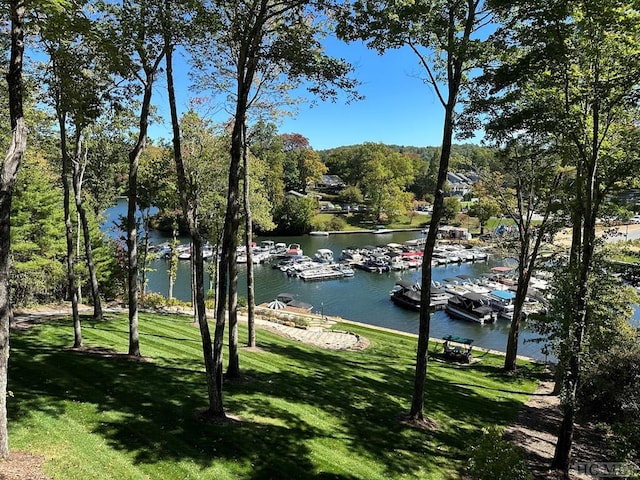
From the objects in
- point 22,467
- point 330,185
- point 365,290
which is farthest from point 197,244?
point 330,185

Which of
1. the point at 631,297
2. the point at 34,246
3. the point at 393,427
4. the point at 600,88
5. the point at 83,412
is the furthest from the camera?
the point at 34,246

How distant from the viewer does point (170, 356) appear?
A: 12.4 meters

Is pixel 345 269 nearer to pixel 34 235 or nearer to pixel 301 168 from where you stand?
pixel 34 235

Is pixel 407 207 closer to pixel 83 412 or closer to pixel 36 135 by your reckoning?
pixel 36 135

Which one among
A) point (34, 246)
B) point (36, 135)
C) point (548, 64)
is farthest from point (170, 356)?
point (548, 64)

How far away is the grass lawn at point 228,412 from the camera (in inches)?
260

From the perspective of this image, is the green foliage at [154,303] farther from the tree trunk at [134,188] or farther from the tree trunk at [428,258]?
the tree trunk at [428,258]

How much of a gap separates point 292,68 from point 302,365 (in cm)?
948

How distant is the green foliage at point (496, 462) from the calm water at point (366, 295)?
714 inches

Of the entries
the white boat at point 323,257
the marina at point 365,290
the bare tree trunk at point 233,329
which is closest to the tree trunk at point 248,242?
the bare tree trunk at point 233,329

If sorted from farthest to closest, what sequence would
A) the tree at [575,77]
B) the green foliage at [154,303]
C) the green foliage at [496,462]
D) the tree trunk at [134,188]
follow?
the green foliage at [154,303]
the tree trunk at [134,188]
the tree at [575,77]
the green foliage at [496,462]

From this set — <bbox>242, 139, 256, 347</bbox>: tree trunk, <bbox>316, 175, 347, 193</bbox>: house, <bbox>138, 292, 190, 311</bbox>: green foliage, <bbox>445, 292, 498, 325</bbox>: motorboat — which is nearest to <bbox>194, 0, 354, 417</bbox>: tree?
<bbox>242, 139, 256, 347</bbox>: tree trunk

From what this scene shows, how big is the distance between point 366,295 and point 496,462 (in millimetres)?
34216

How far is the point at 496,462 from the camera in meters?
6.21
